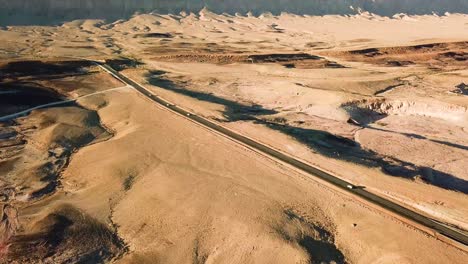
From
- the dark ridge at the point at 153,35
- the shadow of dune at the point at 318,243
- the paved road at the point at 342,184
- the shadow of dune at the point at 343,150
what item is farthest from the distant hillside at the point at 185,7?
the shadow of dune at the point at 318,243

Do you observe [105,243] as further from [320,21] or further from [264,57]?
[320,21]

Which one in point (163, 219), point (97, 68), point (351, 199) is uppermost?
point (351, 199)

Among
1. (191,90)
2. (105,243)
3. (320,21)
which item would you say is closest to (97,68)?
(191,90)

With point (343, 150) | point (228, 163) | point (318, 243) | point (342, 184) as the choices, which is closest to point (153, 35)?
point (343, 150)

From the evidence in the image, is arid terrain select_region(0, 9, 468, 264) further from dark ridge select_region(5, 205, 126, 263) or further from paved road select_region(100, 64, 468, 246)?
paved road select_region(100, 64, 468, 246)

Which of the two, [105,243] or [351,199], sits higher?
[351,199]

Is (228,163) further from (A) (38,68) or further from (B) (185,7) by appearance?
(B) (185,7)

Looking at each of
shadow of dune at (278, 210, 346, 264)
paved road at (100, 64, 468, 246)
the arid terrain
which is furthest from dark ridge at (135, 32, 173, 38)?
shadow of dune at (278, 210, 346, 264)
